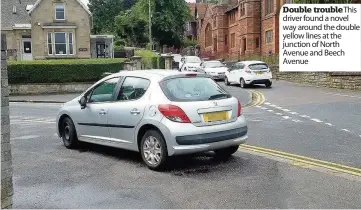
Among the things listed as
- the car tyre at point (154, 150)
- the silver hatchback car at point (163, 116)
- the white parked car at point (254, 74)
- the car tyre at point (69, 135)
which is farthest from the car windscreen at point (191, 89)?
the white parked car at point (254, 74)

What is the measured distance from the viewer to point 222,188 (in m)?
5.55

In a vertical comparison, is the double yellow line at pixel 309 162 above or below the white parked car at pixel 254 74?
below

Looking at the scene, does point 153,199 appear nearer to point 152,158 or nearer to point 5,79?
point 152,158

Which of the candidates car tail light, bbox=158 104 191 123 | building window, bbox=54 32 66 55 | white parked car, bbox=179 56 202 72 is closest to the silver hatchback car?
car tail light, bbox=158 104 191 123

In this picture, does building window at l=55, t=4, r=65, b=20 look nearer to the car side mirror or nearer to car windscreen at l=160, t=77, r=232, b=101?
the car side mirror

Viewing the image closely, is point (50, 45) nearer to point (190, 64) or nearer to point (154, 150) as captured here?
point (190, 64)

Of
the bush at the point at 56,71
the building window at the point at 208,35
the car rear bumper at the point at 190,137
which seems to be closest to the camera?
the car rear bumper at the point at 190,137

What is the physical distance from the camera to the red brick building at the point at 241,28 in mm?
41750

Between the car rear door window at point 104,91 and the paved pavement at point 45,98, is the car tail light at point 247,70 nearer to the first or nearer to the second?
the paved pavement at point 45,98

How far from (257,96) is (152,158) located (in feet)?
44.3

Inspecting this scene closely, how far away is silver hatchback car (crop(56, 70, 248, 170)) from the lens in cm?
626

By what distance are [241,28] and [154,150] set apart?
144ft

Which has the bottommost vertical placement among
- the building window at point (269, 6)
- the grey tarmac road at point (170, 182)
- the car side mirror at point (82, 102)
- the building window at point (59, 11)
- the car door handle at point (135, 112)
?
the grey tarmac road at point (170, 182)

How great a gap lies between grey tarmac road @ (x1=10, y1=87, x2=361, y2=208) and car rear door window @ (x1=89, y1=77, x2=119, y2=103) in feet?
3.57
